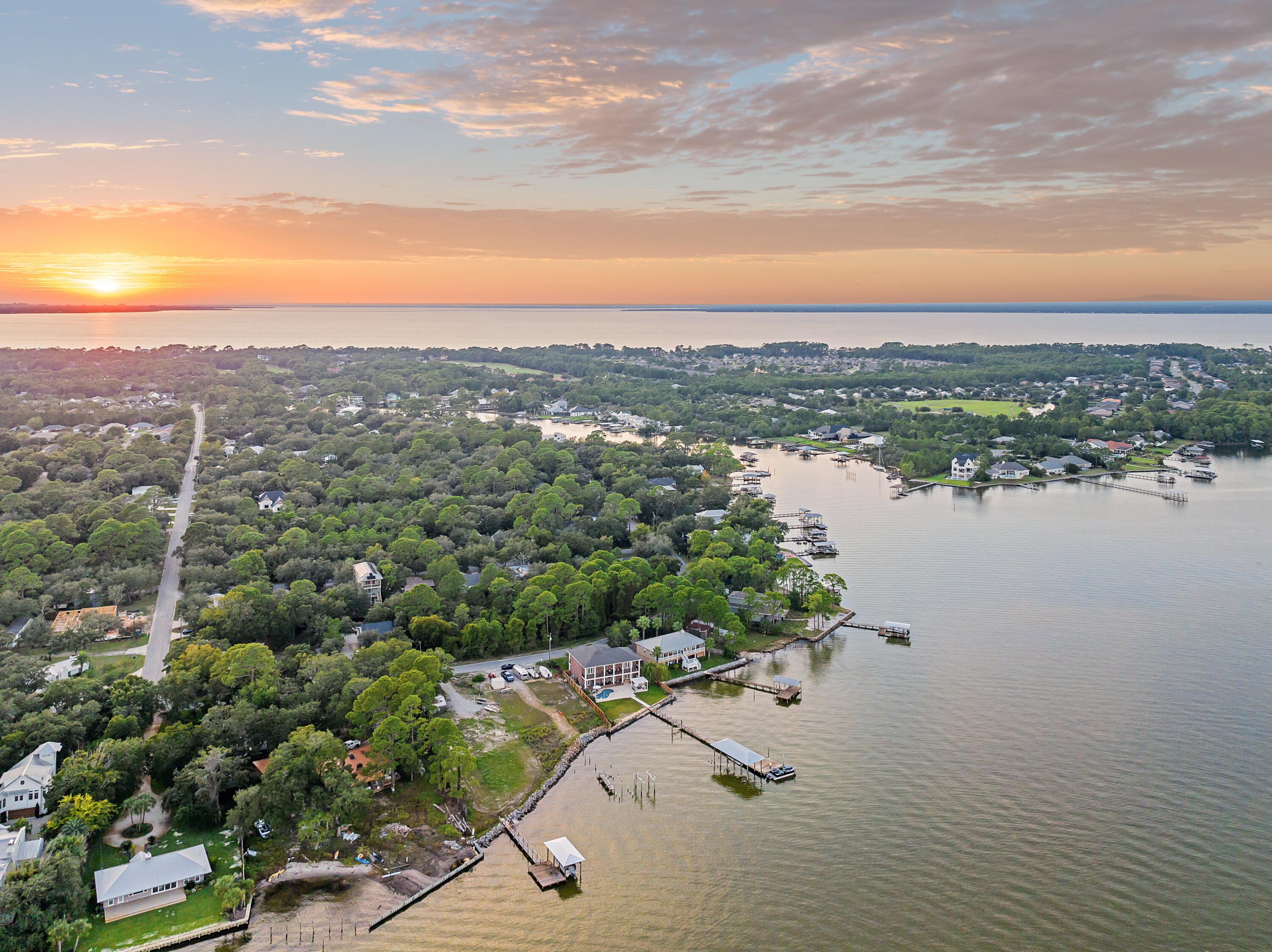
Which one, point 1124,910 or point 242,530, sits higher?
point 242,530

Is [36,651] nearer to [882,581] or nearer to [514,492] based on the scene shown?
[514,492]

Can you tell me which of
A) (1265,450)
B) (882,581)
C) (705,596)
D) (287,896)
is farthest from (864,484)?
(287,896)

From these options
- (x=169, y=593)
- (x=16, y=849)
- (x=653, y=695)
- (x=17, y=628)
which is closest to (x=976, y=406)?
(x=653, y=695)

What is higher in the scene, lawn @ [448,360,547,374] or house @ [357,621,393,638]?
lawn @ [448,360,547,374]

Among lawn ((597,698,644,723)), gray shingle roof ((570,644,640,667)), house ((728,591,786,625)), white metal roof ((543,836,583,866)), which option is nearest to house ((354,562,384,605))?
gray shingle roof ((570,644,640,667))

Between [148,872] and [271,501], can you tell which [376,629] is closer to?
[148,872]

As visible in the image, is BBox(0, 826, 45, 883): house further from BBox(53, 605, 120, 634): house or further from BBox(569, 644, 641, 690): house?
BBox(569, 644, 641, 690): house
